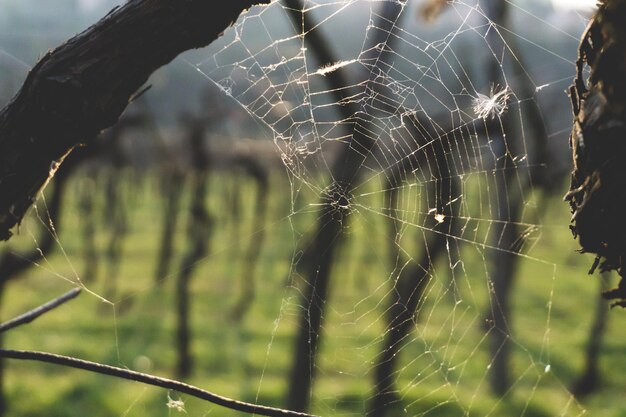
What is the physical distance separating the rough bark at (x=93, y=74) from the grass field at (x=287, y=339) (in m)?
3.32

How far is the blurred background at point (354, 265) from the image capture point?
A: 3918 mm

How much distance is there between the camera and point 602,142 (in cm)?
118

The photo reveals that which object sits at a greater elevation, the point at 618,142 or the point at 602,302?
the point at 618,142

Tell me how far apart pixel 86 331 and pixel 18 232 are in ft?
53.0

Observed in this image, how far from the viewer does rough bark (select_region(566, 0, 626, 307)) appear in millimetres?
1151

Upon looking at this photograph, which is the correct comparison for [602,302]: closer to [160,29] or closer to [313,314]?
[313,314]

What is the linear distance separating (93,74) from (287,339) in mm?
14956

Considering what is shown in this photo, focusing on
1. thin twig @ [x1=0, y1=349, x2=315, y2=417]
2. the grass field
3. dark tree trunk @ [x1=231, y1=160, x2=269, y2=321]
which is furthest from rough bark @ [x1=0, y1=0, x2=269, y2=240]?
dark tree trunk @ [x1=231, y1=160, x2=269, y2=321]

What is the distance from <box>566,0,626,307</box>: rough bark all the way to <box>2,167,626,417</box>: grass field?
10.7 feet

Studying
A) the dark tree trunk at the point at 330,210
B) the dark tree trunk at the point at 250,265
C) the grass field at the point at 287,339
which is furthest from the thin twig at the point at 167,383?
the dark tree trunk at the point at 250,265

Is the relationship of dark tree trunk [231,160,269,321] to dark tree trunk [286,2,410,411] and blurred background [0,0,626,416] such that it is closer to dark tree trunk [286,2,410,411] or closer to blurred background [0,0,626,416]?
blurred background [0,0,626,416]

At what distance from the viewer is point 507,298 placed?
36.4 ft

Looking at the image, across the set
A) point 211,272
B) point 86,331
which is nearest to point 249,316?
point 86,331

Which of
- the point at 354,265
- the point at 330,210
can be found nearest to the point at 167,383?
the point at 330,210
